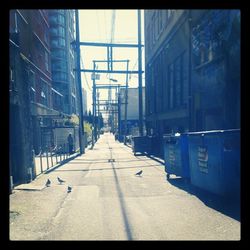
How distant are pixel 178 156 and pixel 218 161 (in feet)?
8.07

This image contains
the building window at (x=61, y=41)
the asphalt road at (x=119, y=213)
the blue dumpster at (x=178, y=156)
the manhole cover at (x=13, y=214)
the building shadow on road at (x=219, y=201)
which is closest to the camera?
the asphalt road at (x=119, y=213)

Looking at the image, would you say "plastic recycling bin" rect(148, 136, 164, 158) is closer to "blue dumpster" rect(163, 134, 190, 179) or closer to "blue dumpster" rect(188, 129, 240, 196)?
"blue dumpster" rect(163, 134, 190, 179)

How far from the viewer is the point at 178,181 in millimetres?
8320

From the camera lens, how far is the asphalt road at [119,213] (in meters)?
4.21

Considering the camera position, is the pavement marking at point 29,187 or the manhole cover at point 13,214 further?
the pavement marking at point 29,187

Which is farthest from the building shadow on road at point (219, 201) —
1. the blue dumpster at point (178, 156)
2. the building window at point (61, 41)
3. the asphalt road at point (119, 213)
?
the building window at point (61, 41)

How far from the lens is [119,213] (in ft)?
17.2

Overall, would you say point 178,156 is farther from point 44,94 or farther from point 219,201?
point 44,94

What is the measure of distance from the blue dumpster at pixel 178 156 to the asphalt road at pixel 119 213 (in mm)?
377

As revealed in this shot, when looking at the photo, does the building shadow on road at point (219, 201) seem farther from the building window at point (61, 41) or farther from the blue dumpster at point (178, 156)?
the building window at point (61, 41)

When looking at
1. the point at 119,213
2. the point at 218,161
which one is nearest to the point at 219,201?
the point at 218,161

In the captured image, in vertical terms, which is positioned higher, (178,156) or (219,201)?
(178,156)

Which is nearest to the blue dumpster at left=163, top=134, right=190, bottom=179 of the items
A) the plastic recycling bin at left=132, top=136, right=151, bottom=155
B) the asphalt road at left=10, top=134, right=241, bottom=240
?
the asphalt road at left=10, top=134, right=241, bottom=240

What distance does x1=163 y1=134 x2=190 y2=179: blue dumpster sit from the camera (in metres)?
8.00
